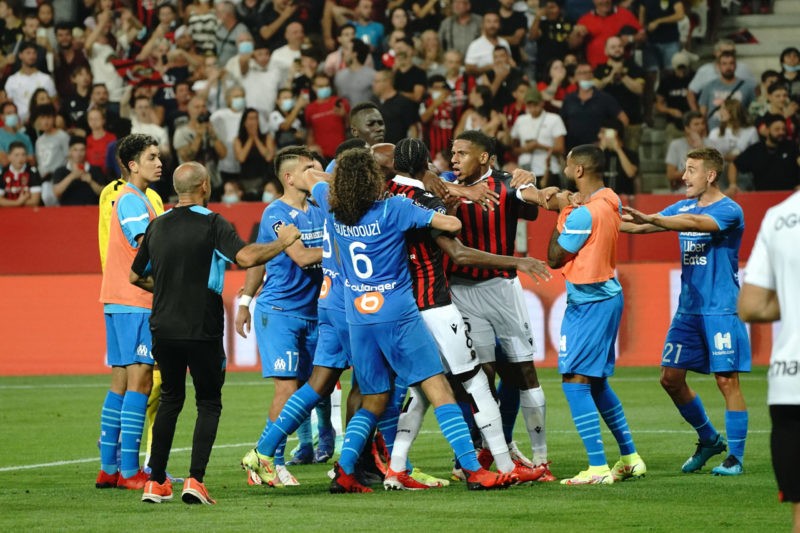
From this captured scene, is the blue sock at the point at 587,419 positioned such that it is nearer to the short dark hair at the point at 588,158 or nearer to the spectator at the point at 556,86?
the short dark hair at the point at 588,158

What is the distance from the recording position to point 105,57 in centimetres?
2288

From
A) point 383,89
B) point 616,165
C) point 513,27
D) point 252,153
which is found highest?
point 513,27

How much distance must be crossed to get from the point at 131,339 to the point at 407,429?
2076 mm

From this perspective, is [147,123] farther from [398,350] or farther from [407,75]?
[398,350]

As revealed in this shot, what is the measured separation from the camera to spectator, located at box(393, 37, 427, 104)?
20.2m

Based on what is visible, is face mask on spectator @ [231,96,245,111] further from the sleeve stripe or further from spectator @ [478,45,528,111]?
the sleeve stripe

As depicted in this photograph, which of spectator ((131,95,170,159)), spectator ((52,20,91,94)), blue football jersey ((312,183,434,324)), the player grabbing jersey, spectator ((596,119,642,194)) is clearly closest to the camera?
blue football jersey ((312,183,434,324))

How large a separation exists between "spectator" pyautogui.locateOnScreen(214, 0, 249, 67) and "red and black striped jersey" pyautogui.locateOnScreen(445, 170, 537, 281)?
13.7 meters

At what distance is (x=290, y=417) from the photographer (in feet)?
29.5

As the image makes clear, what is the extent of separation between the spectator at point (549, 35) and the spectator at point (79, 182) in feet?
23.2

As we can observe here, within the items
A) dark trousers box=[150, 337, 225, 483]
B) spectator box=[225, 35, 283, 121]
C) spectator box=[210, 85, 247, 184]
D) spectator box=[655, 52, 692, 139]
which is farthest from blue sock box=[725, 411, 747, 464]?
spectator box=[225, 35, 283, 121]

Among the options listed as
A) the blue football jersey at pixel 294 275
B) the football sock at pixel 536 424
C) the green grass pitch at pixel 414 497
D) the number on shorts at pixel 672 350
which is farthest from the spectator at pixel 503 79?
the football sock at pixel 536 424

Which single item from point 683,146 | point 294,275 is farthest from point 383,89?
point 294,275

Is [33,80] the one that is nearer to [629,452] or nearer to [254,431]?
[254,431]
